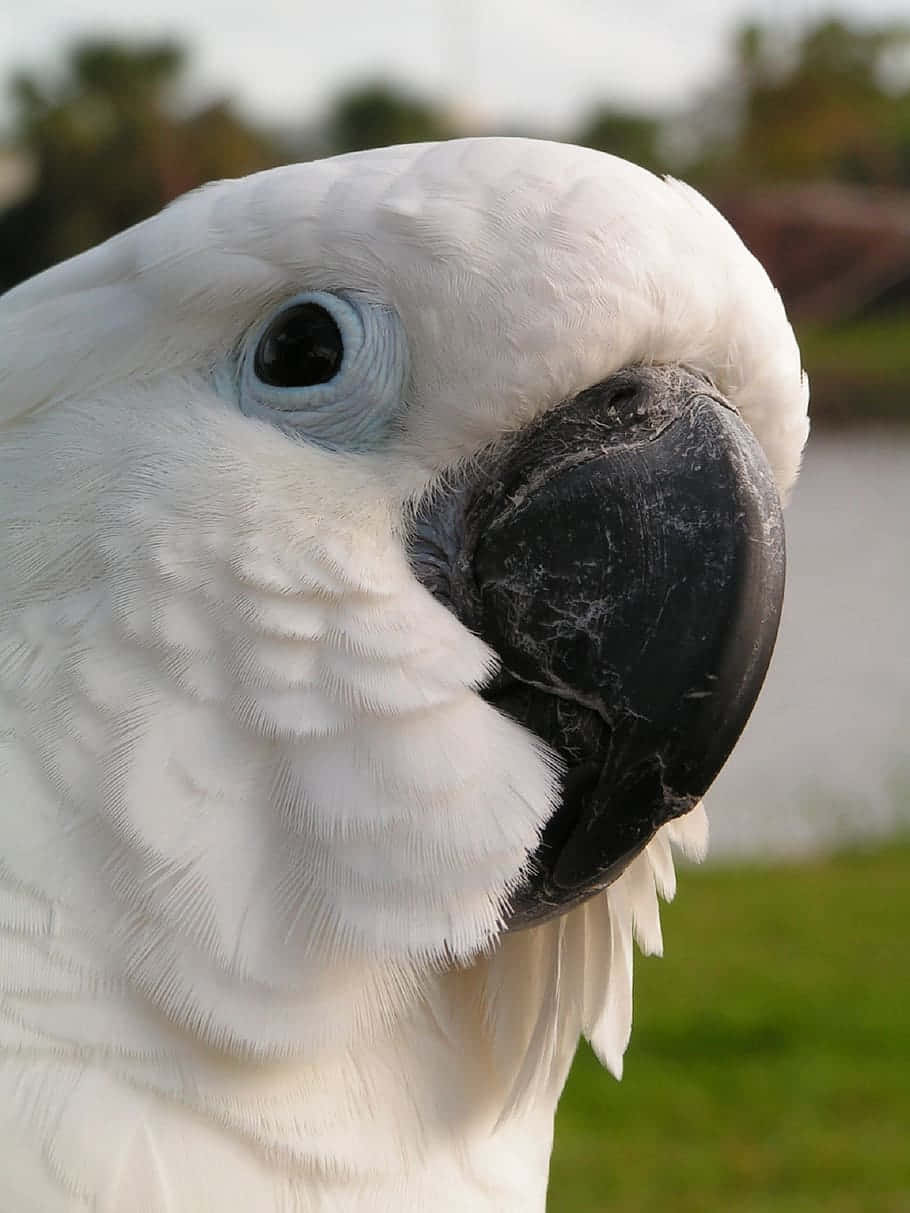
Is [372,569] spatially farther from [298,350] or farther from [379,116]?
[379,116]

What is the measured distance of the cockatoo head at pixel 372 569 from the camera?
44.1 inches

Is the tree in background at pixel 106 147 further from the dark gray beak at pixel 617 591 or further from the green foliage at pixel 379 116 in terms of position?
the dark gray beak at pixel 617 591

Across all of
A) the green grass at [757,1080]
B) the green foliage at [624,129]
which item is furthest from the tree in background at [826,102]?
the green grass at [757,1080]

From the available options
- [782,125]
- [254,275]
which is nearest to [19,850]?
[254,275]

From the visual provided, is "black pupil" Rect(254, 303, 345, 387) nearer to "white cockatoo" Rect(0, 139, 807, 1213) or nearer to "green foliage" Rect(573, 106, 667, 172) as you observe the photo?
"white cockatoo" Rect(0, 139, 807, 1213)

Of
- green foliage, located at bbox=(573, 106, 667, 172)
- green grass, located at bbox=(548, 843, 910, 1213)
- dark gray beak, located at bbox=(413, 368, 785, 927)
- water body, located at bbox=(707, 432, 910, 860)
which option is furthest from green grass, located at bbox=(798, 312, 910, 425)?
dark gray beak, located at bbox=(413, 368, 785, 927)

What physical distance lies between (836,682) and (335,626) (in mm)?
10482

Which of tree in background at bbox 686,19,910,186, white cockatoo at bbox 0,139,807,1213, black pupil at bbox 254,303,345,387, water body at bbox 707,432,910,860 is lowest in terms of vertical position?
water body at bbox 707,432,910,860

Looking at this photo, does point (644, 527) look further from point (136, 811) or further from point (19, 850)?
point (19, 850)

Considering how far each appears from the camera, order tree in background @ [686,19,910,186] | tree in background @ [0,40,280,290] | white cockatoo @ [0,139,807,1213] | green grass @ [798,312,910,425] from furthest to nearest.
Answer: tree in background @ [686,19,910,186]
green grass @ [798,312,910,425]
tree in background @ [0,40,280,290]
white cockatoo @ [0,139,807,1213]

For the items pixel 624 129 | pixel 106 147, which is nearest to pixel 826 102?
pixel 624 129

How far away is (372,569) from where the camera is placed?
1138mm

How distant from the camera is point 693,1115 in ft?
12.5

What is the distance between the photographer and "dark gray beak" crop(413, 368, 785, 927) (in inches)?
45.6
